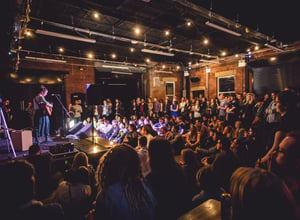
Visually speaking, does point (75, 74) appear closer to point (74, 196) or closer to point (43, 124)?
point (43, 124)

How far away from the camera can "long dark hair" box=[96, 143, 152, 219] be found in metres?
1.11

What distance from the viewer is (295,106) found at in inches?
69.0

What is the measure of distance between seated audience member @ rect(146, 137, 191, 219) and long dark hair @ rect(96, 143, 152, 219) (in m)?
0.30

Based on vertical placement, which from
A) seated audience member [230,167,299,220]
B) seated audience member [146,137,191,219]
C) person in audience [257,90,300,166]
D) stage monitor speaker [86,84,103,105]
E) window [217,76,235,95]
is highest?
window [217,76,235,95]

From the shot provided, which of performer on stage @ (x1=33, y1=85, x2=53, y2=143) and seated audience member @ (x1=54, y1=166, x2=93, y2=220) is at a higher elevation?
performer on stage @ (x1=33, y1=85, x2=53, y2=143)

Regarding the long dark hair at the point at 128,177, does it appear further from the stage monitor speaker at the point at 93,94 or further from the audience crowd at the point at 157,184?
the stage monitor speaker at the point at 93,94

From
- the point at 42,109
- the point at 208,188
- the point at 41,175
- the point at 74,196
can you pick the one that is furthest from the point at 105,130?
the point at 208,188

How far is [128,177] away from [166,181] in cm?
45

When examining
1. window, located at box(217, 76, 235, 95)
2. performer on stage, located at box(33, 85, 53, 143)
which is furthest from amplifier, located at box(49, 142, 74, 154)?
window, located at box(217, 76, 235, 95)

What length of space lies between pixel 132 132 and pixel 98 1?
4.13m

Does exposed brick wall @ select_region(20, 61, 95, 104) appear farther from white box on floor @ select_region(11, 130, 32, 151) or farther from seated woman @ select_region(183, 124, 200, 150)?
seated woman @ select_region(183, 124, 200, 150)

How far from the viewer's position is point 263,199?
0.66 m

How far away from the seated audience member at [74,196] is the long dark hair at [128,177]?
103 cm

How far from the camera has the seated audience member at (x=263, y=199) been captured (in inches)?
25.4
